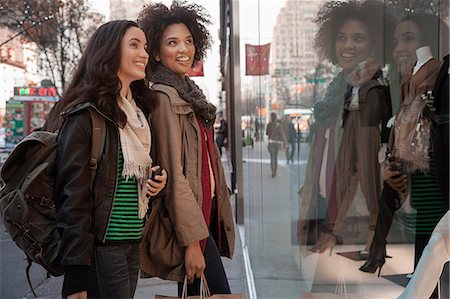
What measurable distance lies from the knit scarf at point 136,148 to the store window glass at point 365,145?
2.21 feet

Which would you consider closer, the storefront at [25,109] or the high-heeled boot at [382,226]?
the high-heeled boot at [382,226]

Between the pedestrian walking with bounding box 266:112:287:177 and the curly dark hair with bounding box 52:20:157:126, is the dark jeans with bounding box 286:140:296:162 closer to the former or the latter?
the pedestrian walking with bounding box 266:112:287:177

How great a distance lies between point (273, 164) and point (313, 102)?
1300 mm

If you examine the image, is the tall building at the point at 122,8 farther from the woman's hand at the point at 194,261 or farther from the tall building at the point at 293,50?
the woman's hand at the point at 194,261

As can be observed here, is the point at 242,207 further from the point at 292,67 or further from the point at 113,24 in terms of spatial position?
the point at 113,24

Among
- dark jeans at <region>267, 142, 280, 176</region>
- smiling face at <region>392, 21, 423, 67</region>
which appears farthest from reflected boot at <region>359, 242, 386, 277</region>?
dark jeans at <region>267, 142, 280, 176</region>

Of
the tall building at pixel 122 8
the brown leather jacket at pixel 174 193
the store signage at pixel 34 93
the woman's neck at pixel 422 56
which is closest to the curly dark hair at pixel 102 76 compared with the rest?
the brown leather jacket at pixel 174 193

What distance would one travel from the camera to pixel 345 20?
1748 millimetres

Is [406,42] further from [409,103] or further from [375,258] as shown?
→ [375,258]

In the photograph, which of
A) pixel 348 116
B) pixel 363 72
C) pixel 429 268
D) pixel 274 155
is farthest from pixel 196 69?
pixel 429 268

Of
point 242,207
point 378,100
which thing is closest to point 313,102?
point 378,100

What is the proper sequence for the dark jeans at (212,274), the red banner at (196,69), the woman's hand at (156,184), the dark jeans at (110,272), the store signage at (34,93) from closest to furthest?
the dark jeans at (110,272)
the woman's hand at (156,184)
the dark jeans at (212,274)
the red banner at (196,69)
the store signage at (34,93)

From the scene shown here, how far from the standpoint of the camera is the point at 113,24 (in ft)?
6.81

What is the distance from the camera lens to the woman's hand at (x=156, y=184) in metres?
2.02
